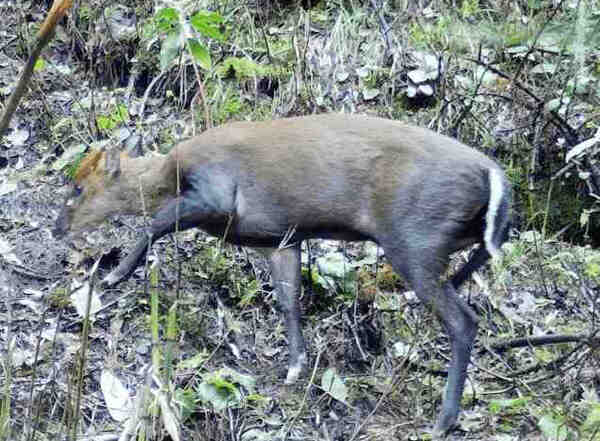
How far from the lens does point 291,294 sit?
16.5ft

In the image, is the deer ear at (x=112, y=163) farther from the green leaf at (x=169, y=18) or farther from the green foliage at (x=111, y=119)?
the green foliage at (x=111, y=119)

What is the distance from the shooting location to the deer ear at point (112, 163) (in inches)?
206

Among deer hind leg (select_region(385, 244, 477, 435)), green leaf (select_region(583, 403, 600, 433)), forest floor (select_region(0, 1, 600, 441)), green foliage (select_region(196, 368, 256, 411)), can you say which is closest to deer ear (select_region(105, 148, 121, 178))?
forest floor (select_region(0, 1, 600, 441))

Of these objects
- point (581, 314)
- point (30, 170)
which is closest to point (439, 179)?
point (581, 314)

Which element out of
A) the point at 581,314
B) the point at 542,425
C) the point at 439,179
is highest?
the point at 439,179

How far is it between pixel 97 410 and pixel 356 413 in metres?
1.22

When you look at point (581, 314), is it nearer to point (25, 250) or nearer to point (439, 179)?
point (439, 179)

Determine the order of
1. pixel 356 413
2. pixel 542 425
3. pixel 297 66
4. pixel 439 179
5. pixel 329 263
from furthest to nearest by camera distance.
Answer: pixel 297 66, pixel 329 263, pixel 356 413, pixel 439 179, pixel 542 425

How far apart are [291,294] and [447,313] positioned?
974 mm

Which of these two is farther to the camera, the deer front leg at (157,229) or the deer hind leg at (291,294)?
the deer hind leg at (291,294)

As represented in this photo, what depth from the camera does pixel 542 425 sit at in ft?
12.9

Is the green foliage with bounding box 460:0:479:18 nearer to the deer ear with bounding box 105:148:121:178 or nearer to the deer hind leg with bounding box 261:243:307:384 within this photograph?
the deer hind leg with bounding box 261:243:307:384

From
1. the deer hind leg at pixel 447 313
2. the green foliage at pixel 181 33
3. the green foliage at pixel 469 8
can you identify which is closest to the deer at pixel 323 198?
the deer hind leg at pixel 447 313

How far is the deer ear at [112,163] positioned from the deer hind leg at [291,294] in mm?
911
